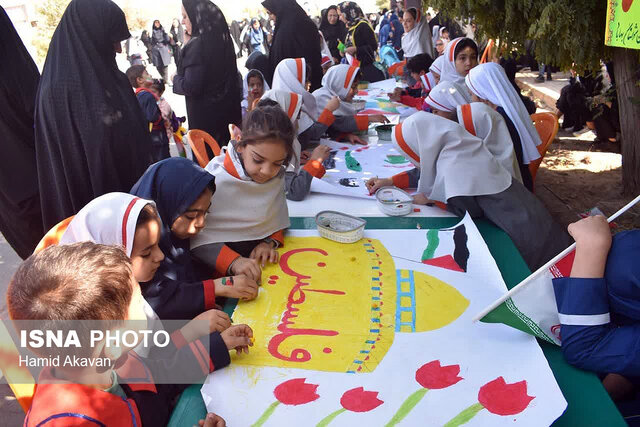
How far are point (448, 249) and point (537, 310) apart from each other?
1.83 feet

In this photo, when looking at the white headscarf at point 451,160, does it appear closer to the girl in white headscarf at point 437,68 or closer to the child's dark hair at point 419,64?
the girl in white headscarf at point 437,68

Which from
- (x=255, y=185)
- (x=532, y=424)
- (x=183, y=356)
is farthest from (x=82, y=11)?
(x=532, y=424)

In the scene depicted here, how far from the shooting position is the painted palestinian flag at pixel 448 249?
1.68 meters

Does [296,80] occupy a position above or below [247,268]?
above

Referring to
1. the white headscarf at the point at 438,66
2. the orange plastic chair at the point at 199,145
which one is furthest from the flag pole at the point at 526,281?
the white headscarf at the point at 438,66

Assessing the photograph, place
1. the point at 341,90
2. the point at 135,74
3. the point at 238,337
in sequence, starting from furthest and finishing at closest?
the point at 135,74
the point at 341,90
the point at 238,337

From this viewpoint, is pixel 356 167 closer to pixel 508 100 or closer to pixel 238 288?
pixel 508 100

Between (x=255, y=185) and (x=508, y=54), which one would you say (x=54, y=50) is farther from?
(x=508, y=54)

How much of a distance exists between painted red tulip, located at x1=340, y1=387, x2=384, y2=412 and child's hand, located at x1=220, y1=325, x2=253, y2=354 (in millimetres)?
300

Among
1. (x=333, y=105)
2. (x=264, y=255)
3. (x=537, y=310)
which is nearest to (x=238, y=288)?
(x=264, y=255)

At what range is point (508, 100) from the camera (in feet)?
Result: 8.79

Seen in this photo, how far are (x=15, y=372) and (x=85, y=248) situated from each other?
1.49 feet

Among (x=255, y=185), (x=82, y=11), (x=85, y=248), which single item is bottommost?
(x=255, y=185)

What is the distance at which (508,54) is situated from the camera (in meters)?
3.01
